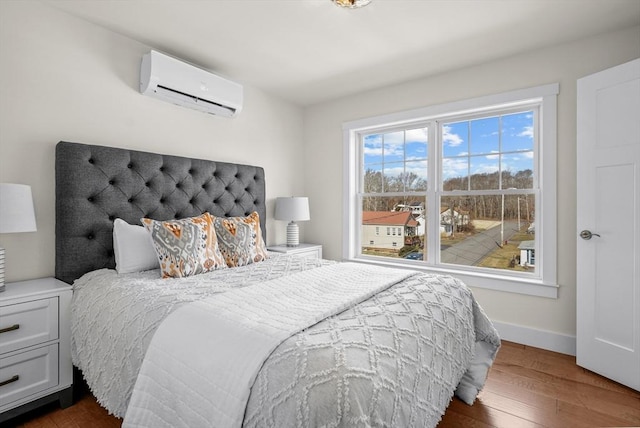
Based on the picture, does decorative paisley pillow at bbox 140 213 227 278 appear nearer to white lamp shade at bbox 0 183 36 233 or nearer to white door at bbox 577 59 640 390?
white lamp shade at bbox 0 183 36 233

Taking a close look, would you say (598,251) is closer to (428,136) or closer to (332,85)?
(428,136)

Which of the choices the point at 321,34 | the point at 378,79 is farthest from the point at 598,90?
the point at 321,34

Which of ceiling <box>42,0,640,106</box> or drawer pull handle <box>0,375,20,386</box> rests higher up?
ceiling <box>42,0,640,106</box>

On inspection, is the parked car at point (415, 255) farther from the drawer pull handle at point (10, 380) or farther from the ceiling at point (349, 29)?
the drawer pull handle at point (10, 380)

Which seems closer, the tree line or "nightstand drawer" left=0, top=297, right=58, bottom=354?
"nightstand drawer" left=0, top=297, right=58, bottom=354

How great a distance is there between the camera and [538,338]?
267 cm

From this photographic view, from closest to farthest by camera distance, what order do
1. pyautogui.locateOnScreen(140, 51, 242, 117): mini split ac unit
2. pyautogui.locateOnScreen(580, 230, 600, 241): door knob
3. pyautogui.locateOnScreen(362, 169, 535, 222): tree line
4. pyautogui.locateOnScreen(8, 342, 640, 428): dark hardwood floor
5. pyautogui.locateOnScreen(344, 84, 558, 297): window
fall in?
pyautogui.locateOnScreen(8, 342, 640, 428): dark hardwood floor → pyautogui.locateOnScreen(580, 230, 600, 241): door knob → pyautogui.locateOnScreen(140, 51, 242, 117): mini split ac unit → pyautogui.locateOnScreen(344, 84, 558, 297): window → pyautogui.locateOnScreen(362, 169, 535, 222): tree line

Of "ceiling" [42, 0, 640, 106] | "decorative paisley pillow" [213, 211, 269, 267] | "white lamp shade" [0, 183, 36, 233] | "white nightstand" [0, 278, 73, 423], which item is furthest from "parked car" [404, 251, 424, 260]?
"white lamp shade" [0, 183, 36, 233]

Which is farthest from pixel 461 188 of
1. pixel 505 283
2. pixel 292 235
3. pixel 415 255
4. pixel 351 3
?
pixel 351 3

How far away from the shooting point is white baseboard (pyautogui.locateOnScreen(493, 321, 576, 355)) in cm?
254

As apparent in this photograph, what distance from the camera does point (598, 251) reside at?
225 centimetres

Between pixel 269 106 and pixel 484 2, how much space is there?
7.36 feet

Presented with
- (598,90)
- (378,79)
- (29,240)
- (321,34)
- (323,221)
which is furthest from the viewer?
(323,221)

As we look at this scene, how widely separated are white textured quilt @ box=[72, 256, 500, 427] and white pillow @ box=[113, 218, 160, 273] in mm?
80
